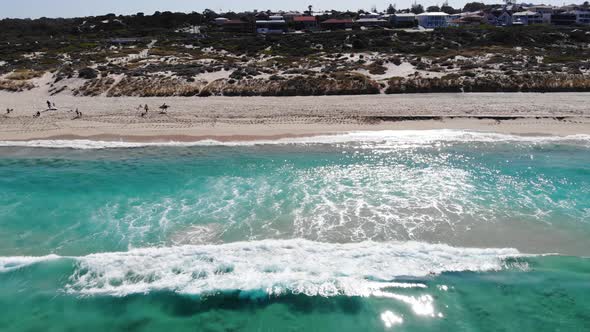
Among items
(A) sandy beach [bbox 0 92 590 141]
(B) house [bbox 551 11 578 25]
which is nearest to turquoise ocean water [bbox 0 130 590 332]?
(A) sandy beach [bbox 0 92 590 141]

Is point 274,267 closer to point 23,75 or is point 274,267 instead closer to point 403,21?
point 23,75

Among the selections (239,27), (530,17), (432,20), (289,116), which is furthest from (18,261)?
(530,17)

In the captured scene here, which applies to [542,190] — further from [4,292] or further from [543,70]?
[543,70]

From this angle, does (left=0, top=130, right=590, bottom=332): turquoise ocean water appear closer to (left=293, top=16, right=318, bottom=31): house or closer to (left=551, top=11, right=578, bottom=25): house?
(left=293, top=16, right=318, bottom=31): house

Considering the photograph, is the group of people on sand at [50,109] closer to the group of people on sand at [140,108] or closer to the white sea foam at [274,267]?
the group of people on sand at [140,108]

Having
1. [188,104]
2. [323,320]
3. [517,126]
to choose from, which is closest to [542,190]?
[517,126]
